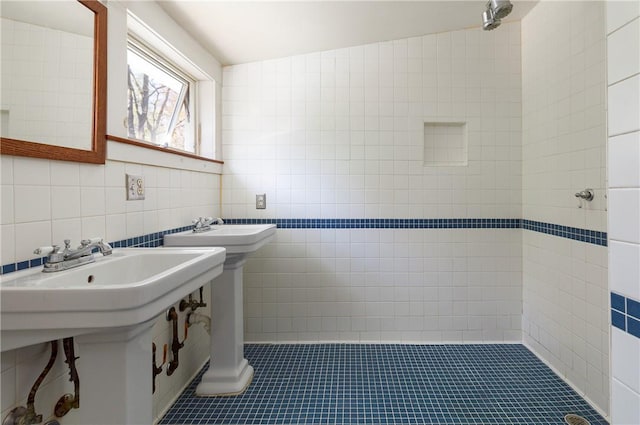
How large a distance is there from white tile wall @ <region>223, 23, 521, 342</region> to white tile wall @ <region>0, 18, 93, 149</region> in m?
1.42

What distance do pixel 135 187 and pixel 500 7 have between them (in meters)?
2.18

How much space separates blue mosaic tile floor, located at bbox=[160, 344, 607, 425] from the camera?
1.84m

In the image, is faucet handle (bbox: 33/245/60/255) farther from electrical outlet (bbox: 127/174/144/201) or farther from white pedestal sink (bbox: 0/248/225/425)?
electrical outlet (bbox: 127/174/144/201)

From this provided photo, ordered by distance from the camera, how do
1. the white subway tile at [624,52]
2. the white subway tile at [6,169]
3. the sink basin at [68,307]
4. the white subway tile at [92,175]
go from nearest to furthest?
the white subway tile at [624,52], the sink basin at [68,307], the white subway tile at [6,169], the white subway tile at [92,175]

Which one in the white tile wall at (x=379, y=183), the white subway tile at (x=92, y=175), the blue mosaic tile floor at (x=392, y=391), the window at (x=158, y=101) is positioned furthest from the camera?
the white tile wall at (x=379, y=183)

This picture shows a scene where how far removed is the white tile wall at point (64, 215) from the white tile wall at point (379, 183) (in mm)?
881

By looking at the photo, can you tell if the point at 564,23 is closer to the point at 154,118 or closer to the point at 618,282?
the point at 618,282

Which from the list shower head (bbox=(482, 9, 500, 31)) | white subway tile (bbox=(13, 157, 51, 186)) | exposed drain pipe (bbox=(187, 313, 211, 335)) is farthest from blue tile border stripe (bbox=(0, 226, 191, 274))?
shower head (bbox=(482, 9, 500, 31))

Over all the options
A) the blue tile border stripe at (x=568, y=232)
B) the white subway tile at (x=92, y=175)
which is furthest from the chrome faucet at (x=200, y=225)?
the blue tile border stripe at (x=568, y=232)

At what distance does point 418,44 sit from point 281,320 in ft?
8.13

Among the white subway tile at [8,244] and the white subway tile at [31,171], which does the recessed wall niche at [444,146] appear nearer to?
the white subway tile at [31,171]

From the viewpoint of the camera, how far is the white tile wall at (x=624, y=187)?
2.46 ft

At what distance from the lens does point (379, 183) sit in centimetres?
274

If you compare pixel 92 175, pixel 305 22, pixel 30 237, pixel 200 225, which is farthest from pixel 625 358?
pixel 305 22
